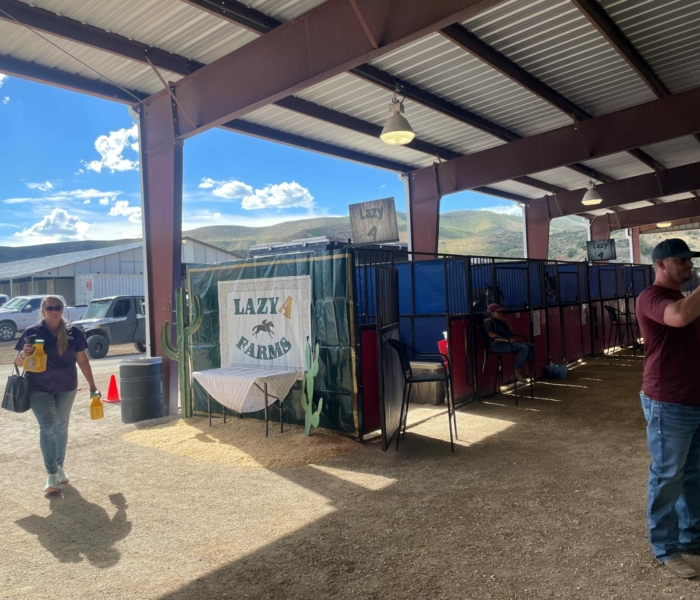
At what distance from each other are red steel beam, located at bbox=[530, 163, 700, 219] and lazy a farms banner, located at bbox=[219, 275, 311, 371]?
1349 centimetres

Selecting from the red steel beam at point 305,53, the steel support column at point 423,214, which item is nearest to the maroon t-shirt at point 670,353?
the red steel beam at point 305,53

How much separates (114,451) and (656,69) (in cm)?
963

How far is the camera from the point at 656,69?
8.69 meters

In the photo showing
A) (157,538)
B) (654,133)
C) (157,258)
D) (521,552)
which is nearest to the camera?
(521,552)

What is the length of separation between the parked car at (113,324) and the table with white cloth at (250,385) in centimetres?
1070

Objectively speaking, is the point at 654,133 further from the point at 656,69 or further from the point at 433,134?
the point at 433,134

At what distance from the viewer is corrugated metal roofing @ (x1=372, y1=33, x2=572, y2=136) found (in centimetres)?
786

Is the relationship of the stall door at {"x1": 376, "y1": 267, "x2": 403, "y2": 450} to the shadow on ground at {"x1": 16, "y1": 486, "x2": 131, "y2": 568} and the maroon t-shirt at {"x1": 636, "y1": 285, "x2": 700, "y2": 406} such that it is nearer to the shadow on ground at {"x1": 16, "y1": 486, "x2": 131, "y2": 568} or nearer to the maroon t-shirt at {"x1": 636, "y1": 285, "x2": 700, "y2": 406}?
the shadow on ground at {"x1": 16, "y1": 486, "x2": 131, "y2": 568}

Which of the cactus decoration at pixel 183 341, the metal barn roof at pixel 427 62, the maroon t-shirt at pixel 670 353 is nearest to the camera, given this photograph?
the maroon t-shirt at pixel 670 353

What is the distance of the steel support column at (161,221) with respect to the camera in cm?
804

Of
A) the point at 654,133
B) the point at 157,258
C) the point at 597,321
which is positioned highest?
the point at 654,133

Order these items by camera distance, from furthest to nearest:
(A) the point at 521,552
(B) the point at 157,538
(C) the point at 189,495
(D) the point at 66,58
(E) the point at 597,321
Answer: (E) the point at 597,321 → (D) the point at 66,58 → (C) the point at 189,495 → (B) the point at 157,538 → (A) the point at 521,552

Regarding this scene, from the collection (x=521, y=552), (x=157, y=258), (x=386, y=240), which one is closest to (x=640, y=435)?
(x=521, y=552)

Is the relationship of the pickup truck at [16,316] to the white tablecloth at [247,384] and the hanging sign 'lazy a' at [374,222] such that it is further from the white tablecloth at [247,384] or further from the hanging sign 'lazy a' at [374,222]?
the white tablecloth at [247,384]
